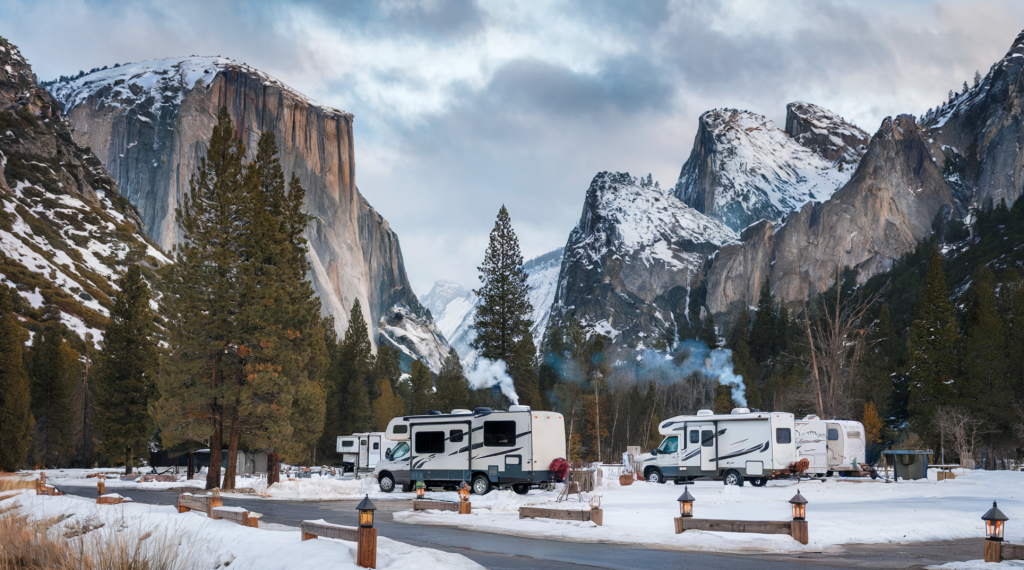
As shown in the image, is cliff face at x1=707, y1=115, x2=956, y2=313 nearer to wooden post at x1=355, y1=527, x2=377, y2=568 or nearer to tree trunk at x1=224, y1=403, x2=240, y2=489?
tree trunk at x1=224, y1=403, x2=240, y2=489

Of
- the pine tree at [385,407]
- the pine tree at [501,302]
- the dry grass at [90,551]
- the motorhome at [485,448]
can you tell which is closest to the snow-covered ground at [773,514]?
the motorhome at [485,448]

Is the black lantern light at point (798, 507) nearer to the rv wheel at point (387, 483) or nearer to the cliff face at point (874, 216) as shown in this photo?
the rv wheel at point (387, 483)

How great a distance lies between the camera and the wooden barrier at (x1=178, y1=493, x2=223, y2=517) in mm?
13445

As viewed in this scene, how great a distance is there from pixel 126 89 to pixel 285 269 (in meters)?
132

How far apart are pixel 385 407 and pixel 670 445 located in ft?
150

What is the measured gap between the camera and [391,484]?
92.1ft

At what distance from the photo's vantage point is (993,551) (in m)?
10.1

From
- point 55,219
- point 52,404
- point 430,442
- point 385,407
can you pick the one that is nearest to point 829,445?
point 430,442

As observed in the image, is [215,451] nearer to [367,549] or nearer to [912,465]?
[367,549]

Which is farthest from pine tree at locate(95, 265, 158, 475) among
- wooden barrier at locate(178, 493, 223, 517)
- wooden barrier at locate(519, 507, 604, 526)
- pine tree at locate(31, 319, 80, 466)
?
wooden barrier at locate(519, 507, 604, 526)

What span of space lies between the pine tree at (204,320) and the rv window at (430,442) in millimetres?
7425

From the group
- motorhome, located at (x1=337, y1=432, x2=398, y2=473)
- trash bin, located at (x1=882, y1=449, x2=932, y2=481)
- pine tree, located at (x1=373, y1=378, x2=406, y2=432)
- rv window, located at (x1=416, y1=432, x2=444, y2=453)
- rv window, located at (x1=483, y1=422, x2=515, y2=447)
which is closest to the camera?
rv window, located at (x1=483, y1=422, x2=515, y2=447)

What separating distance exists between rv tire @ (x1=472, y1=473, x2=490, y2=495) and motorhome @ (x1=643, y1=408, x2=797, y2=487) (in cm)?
909

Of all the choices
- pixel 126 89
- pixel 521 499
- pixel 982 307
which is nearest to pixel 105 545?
pixel 521 499
